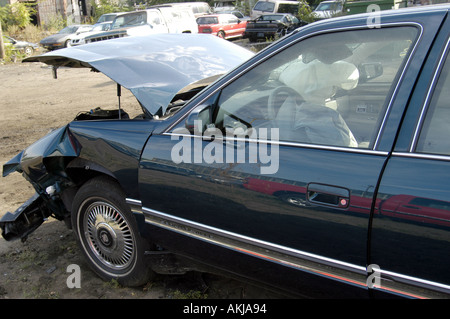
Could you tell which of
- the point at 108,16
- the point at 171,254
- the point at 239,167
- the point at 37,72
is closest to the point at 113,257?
the point at 171,254

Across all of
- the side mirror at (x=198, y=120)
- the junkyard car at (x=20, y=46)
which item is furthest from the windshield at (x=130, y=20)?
the side mirror at (x=198, y=120)

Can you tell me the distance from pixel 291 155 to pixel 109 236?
5.51 ft

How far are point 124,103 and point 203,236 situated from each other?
7.58m

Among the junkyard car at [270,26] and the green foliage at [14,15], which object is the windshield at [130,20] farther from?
the green foliage at [14,15]

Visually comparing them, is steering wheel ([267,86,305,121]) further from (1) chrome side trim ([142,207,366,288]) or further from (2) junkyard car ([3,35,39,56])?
(2) junkyard car ([3,35,39,56])

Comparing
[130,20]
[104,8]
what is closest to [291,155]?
[130,20]

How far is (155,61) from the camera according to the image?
349cm

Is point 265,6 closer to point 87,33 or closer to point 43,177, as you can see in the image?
point 87,33

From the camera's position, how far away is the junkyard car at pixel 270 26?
22.0 meters

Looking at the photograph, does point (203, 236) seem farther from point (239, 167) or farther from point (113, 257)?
point (113, 257)

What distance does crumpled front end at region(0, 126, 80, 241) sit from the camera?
130 inches

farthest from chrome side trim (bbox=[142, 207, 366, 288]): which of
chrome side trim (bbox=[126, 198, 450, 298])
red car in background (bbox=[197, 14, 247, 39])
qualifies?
red car in background (bbox=[197, 14, 247, 39])

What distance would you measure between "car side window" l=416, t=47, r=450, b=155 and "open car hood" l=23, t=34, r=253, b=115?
176 cm

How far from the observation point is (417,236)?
1762 millimetres
